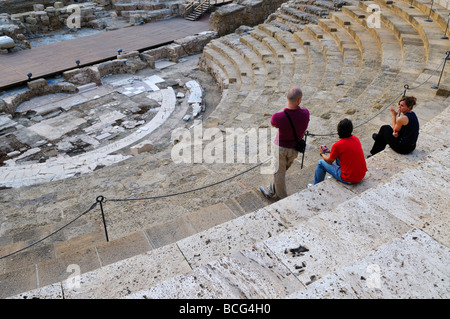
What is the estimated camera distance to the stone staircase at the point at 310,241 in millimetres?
2658

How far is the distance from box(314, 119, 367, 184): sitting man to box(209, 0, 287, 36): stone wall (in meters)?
13.7

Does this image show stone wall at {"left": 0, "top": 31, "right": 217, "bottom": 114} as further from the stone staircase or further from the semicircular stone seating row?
the stone staircase

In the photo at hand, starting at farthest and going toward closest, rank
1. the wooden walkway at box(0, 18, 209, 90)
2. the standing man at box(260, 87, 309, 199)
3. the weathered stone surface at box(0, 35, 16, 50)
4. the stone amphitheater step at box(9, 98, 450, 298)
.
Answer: the weathered stone surface at box(0, 35, 16, 50) < the wooden walkway at box(0, 18, 209, 90) < the standing man at box(260, 87, 309, 199) < the stone amphitheater step at box(9, 98, 450, 298)

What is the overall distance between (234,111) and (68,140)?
15.1ft

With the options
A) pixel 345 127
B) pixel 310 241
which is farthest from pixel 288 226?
pixel 345 127

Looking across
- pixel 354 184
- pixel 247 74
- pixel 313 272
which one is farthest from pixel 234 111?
pixel 313 272

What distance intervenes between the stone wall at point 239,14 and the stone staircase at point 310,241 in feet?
33.3

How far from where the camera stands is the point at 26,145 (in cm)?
998

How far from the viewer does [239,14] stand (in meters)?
17.1

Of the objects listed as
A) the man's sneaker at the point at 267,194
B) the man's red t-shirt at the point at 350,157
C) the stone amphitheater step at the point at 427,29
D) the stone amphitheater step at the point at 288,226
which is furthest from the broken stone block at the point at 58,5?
the man's red t-shirt at the point at 350,157

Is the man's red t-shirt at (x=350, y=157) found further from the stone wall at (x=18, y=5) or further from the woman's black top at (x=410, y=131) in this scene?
the stone wall at (x=18, y=5)

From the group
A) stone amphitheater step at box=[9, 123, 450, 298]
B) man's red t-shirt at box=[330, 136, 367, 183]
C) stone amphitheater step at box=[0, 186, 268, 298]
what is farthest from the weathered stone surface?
man's red t-shirt at box=[330, 136, 367, 183]

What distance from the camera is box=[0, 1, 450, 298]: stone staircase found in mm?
2658
